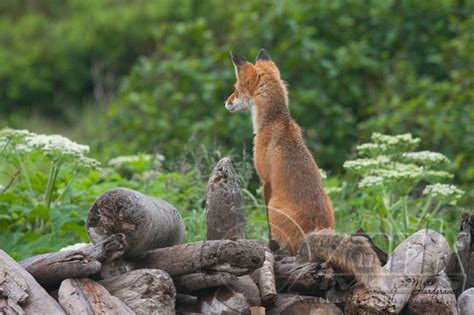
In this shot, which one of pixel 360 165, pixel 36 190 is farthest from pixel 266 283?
pixel 36 190

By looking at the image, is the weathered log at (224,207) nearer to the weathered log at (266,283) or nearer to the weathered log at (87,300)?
the weathered log at (266,283)

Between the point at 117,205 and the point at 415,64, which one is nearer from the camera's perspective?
the point at 117,205

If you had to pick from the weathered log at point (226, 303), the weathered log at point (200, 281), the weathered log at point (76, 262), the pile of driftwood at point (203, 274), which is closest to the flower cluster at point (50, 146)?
the pile of driftwood at point (203, 274)

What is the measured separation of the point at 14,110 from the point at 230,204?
1228 centimetres

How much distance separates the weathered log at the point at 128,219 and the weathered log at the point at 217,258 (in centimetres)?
16

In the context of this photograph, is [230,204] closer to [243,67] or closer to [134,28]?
[243,67]

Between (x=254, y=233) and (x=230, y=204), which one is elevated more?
(x=230, y=204)

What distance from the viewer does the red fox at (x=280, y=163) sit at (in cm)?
519

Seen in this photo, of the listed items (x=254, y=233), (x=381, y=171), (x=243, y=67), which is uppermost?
(x=243, y=67)

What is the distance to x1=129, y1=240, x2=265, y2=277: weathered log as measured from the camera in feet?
13.7

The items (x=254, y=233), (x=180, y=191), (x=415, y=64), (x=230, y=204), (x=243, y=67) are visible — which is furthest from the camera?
(x=415, y=64)

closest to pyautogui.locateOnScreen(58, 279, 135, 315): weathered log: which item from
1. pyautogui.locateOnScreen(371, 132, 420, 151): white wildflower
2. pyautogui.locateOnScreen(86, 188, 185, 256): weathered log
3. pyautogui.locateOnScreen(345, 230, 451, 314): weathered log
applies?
pyautogui.locateOnScreen(86, 188, 185, 256): weathered log

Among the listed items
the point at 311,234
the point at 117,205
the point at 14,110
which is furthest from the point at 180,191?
the point at 14,110

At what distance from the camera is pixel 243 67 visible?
19.0 ft
